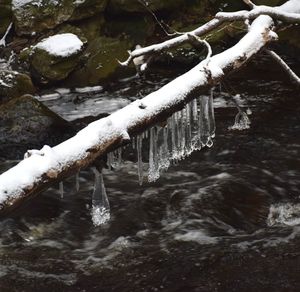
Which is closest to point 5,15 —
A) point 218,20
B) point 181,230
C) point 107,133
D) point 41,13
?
point 41,13

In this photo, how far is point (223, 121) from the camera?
8.04m

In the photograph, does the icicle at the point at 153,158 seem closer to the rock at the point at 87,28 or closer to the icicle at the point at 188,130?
the icicle at the point at 188,130

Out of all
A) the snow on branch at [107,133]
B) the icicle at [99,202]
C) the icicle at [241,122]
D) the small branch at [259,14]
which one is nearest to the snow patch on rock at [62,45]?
the icicle at [241,122]

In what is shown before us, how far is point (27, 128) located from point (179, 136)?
3.78 meters

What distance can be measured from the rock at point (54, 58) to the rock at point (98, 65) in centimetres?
20

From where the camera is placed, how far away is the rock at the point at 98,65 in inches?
408

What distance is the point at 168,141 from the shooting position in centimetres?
408

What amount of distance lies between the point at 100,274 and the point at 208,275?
98 centimetres

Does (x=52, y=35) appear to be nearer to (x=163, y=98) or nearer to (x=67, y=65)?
(x=67, y=65)

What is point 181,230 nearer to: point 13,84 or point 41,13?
point 13,84

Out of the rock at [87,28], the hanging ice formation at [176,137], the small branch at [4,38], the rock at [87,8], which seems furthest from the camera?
the small branch at [4,38]

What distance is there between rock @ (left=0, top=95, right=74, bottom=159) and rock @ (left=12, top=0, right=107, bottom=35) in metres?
4.37

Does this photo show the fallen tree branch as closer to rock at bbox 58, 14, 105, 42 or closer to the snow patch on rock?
the snow patch on rock

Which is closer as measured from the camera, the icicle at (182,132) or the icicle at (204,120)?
the icicle at (182,132)
